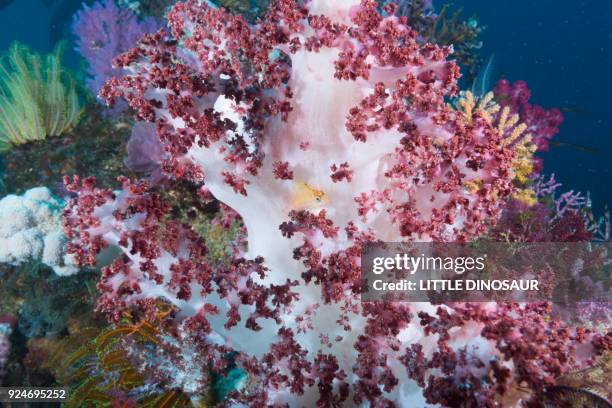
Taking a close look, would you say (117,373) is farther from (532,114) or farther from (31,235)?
(532,114)

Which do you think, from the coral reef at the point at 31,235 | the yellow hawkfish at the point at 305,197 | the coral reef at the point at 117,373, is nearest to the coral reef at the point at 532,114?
the yellow hawkfish at the point at 305,197

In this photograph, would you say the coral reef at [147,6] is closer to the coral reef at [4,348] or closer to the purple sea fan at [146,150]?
the purple sea fan at [146,150]

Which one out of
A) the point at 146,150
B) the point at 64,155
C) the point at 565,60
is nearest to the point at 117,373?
the point at 146,150

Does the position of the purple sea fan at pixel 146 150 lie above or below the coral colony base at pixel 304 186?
above

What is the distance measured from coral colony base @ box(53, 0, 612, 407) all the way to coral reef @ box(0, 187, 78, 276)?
2829 mm

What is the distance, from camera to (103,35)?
741 cm

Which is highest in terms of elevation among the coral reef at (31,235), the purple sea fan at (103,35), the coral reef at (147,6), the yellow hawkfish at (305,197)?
the coral reef at (147,6)

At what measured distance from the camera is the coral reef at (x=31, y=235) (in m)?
5.06

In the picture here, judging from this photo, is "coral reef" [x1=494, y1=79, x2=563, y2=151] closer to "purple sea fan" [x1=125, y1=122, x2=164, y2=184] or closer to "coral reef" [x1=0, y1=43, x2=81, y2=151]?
"purple sea fan" [x1=125, y1=122, x2=164, y2=184]

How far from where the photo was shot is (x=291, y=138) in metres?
2.74

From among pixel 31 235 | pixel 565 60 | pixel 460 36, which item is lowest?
pixel 31 235

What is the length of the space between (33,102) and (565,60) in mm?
27395

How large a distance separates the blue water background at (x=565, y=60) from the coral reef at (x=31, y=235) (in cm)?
1794

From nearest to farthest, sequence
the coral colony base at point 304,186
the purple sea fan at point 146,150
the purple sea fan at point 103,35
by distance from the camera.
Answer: the coral colony base at point 304,186 → the purple sea fan at point 146,150 → the purple sea fan at point 103,35
